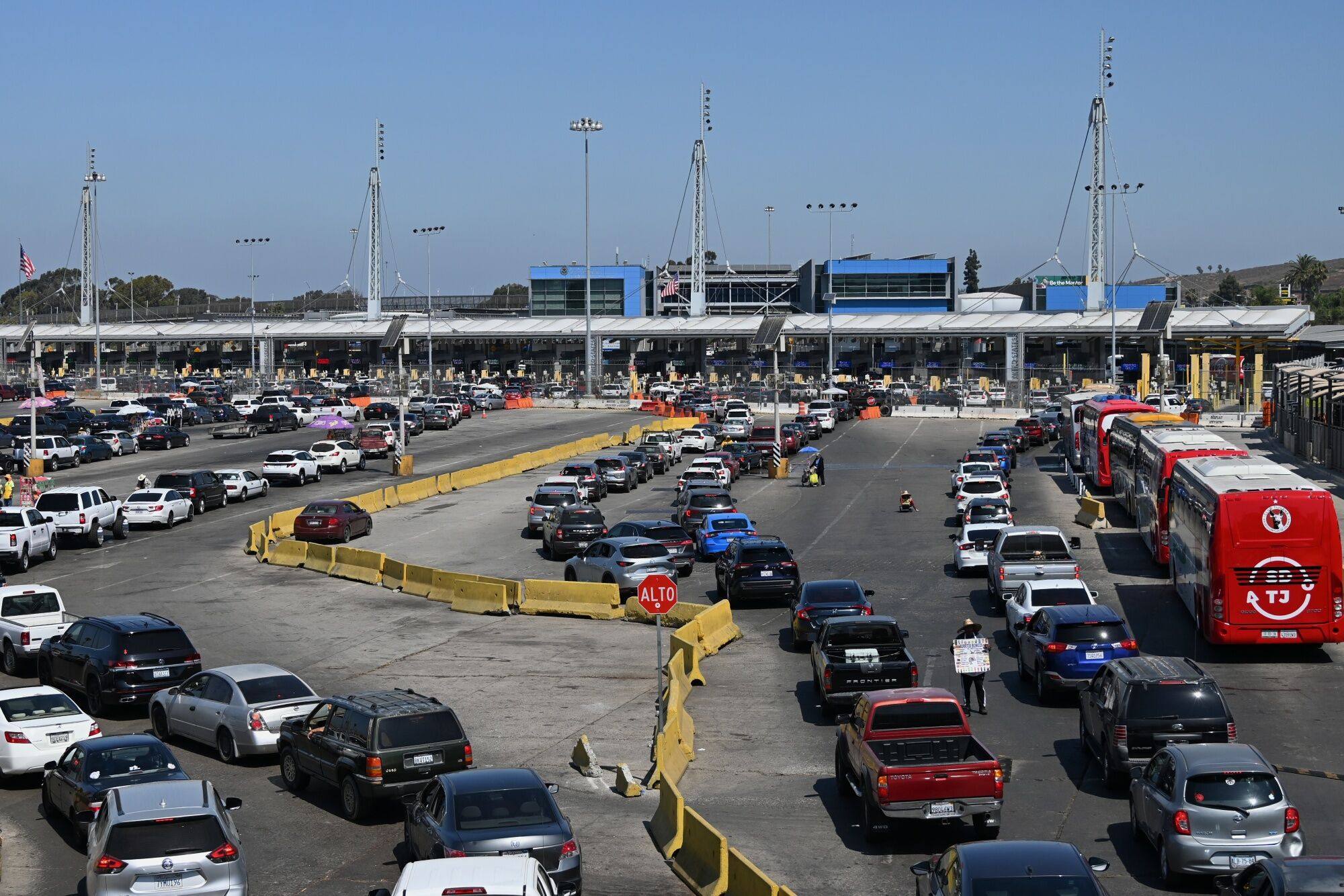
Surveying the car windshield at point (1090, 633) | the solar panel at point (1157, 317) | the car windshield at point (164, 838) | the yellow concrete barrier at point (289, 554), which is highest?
the solar panel at point (1157, 317)

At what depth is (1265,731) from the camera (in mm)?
21328

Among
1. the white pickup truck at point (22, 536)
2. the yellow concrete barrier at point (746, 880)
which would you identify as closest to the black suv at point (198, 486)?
the white pickup truck at point (22, 536)

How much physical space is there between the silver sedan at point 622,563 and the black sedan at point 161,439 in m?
39.0

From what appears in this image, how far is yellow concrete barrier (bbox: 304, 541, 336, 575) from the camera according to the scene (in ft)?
130

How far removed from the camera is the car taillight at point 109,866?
553 inches

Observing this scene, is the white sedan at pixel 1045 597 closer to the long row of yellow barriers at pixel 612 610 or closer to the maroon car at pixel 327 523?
the long row of yellow barriers at pixel 612 610

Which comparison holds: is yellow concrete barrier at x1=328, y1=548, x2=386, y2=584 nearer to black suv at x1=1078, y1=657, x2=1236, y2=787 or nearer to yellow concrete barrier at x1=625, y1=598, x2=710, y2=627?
yellow concrete barrier at x1=625, y1=598, x2=710, y2=627

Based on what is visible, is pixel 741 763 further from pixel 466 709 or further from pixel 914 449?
pixel 914 449

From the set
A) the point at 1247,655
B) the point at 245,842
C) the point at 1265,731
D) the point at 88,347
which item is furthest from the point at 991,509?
the point at 88,347

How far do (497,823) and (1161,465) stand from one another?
25.4m

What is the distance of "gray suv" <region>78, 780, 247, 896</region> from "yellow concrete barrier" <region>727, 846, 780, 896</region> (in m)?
4.51

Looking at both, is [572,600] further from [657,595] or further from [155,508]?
[155,508]

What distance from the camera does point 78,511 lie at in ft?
142

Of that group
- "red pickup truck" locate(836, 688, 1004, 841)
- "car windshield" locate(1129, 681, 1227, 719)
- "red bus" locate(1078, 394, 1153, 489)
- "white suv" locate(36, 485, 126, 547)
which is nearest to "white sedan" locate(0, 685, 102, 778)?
"red pickup truck" locate(836, 688, 1004, 841)
